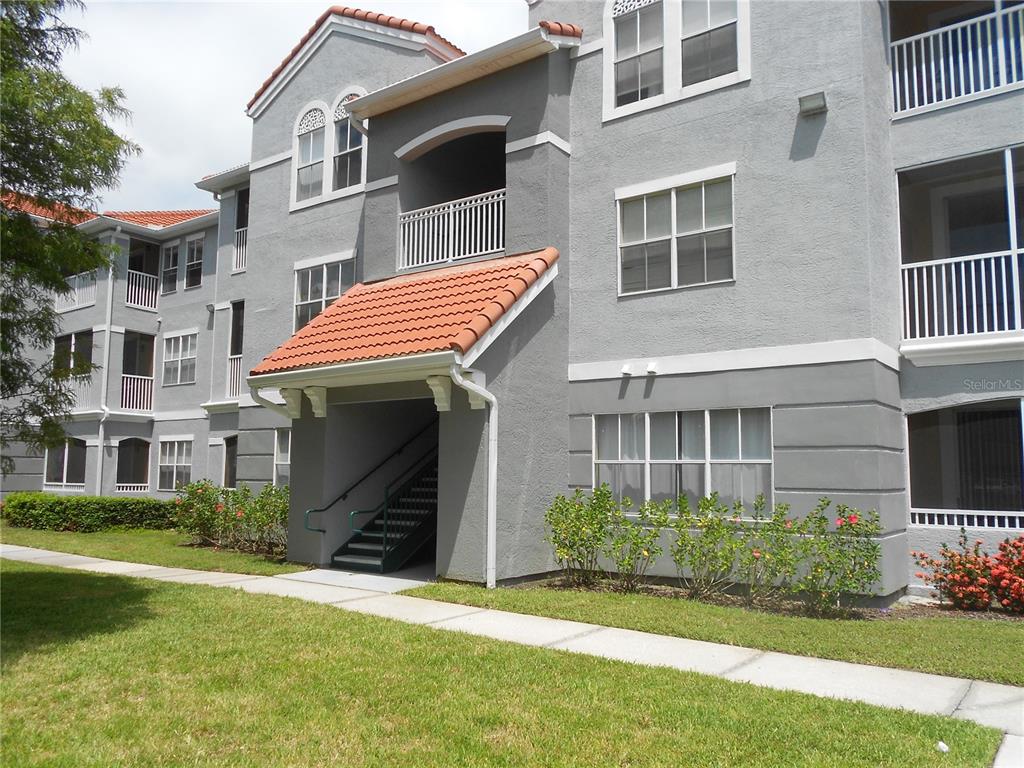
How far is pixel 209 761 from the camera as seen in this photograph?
490cm

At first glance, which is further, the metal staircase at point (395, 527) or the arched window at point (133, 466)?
the arched window at point (133, 466)

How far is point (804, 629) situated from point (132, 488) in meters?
22.8

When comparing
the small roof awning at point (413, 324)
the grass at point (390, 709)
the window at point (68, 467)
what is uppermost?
the small roof awning at point (413, 324)

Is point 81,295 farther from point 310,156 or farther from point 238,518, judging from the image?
point 238,518

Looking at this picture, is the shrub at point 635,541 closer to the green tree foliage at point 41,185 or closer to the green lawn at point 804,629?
the green lawn at point 804,629

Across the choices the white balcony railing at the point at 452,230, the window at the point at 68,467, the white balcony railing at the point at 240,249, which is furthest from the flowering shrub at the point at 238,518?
the window at the point at 68,467

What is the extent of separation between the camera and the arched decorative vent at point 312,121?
17.4 meters

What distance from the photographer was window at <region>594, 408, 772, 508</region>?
11.1m

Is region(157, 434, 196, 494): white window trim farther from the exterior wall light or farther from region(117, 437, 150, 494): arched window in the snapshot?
the exterior wall light

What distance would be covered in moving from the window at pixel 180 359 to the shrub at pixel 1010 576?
21.1 m

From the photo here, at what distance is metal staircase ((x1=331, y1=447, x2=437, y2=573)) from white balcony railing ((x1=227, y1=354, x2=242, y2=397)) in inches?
311

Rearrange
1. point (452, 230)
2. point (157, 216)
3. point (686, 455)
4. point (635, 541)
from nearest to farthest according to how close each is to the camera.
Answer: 1. point (635, 541)
2. point (686, 455)
3. point (452, 230)
4. point (157, 216)

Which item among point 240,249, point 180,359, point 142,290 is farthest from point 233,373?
point 142,290

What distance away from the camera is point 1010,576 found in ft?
31.9
